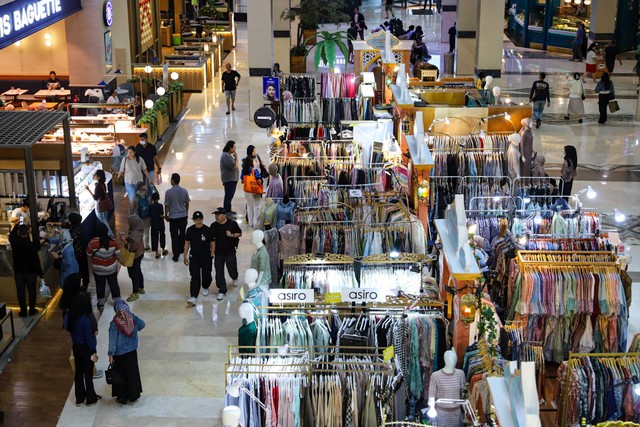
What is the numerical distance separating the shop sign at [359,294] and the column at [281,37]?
18064 millimetres

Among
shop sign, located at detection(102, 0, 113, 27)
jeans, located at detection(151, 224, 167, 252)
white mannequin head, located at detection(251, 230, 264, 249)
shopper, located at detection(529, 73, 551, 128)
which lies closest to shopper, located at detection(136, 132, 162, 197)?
jeans, located at detection(151, 224, 167, 252)

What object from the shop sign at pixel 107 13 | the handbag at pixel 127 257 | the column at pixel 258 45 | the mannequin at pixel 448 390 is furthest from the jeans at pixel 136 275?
the shop sign at pixel 107 13

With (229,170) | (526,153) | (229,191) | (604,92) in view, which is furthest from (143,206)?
(604,92)

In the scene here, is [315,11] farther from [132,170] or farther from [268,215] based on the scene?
[268,215]

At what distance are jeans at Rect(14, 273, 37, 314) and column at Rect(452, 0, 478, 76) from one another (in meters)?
17.6

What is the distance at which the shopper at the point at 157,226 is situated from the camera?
43.3 feet

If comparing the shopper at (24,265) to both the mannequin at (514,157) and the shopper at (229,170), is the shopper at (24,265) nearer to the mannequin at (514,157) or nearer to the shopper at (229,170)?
the shopper at (229,170)

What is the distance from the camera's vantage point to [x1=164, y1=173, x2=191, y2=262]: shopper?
13.2 metres

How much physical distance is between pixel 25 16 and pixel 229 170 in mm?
5419

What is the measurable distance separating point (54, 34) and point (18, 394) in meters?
16.1

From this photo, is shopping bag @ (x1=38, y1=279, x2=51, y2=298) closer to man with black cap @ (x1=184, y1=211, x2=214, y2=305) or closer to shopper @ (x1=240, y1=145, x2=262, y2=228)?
man with black cap @ (x1=184, y1=211, x2=214, y2=305)

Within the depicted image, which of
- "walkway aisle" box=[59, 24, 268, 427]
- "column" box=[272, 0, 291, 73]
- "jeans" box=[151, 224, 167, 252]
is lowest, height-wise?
"walkway aisle" box=[59, 24, 268, 427]

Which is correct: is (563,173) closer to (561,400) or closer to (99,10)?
(561,400)

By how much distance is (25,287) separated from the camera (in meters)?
11.7
